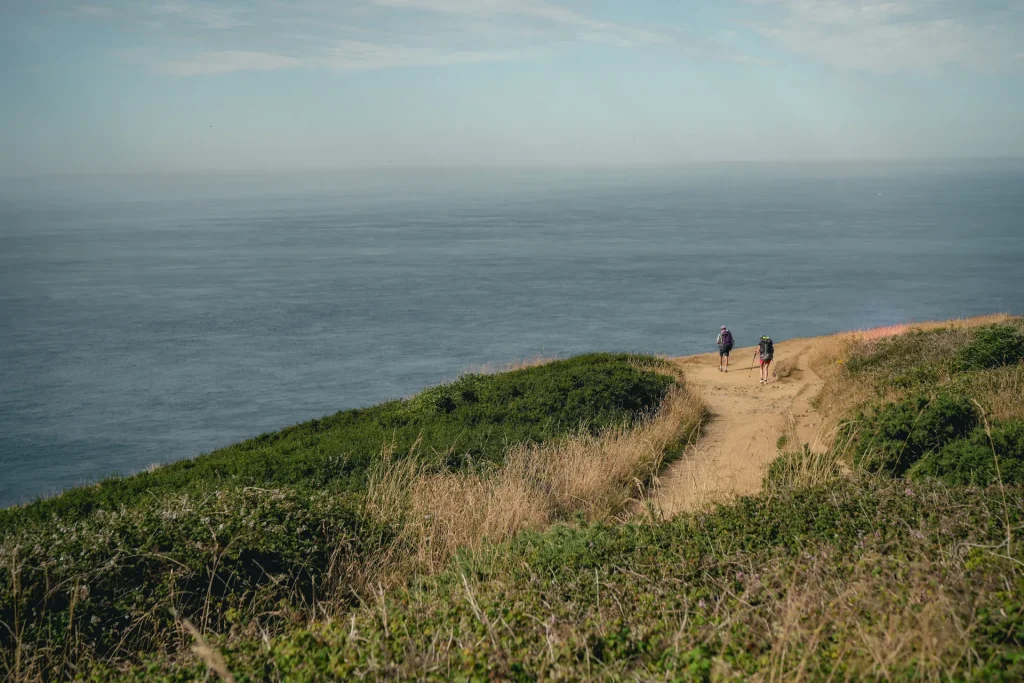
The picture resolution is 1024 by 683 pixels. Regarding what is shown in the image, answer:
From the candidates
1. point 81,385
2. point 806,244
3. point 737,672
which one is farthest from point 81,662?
point 806,244

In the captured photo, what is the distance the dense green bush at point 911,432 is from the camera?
1157 centimetres

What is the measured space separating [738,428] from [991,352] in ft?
18.1

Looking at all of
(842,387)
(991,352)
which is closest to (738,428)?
(842,387)

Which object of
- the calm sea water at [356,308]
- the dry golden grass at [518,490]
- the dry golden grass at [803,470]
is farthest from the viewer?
the calm sea water at [356,308]

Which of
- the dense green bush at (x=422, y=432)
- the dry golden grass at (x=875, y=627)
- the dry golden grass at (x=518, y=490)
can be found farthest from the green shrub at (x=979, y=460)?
the dense green bush at (x=422, y=432)

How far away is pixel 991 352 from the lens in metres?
17.5

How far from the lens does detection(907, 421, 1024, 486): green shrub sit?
31.5 feet

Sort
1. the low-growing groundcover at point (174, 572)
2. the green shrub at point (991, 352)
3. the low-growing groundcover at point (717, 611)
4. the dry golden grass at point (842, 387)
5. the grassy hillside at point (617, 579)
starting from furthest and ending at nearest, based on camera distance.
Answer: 1. the green shrub at point (991, 352)
2. the dry golden grass at point (842, 387)
3. the low-growing groundcover at point (174, 572)
4. the grassy hillside at point (617, 579)
5. the low-growing groundcover at point (717, 611)

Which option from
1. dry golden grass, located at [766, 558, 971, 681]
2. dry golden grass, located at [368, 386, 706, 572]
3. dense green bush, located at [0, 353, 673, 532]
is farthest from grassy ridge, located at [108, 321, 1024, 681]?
dense green bush, located at [0, 353, 673, 532]

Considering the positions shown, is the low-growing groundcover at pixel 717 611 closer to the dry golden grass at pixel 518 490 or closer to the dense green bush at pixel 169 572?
the dense green bush at pixel 169 572

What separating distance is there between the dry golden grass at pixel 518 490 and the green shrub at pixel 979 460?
3547 mm

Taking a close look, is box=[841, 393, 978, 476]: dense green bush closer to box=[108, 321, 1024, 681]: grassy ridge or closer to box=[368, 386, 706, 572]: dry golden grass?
box=[108, 321, 1024, 681]: grassy ridge

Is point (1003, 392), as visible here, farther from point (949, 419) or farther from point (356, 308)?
point (356, 308)

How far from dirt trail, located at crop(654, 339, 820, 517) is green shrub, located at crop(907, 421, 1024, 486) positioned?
2252 millimetres
